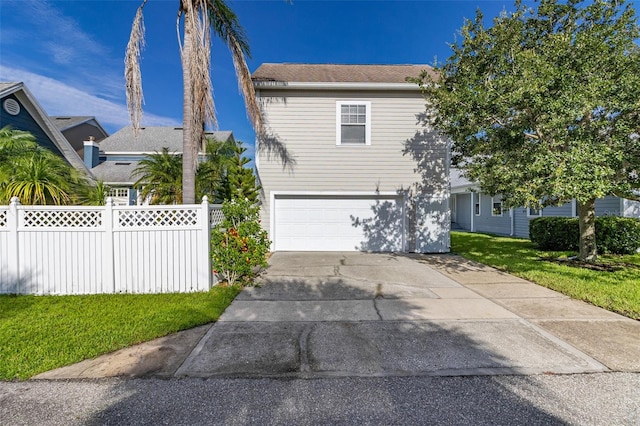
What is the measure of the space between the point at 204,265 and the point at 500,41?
8.40 m

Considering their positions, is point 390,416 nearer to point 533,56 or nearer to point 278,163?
point 533,56

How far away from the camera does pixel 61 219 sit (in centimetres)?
493

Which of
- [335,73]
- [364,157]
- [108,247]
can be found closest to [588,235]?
[364,157]

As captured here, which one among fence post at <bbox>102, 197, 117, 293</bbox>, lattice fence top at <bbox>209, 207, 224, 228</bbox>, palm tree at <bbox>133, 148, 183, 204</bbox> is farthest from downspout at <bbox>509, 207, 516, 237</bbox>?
fence post at <bbox>102, 197, 117, 293</bbox>

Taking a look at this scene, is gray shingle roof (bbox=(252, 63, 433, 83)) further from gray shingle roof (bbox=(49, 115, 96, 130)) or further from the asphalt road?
gray shingle roof (bbox=(49, 115, 96, 130))

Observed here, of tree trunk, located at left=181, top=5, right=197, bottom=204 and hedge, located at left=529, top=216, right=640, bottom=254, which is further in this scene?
hedge, located at left=529, top=216, right=640, bottom=254

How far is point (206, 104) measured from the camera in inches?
232

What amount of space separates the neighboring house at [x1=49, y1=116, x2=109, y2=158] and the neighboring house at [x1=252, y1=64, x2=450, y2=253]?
15.8 m

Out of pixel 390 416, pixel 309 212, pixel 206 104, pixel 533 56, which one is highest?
pixel 533 56

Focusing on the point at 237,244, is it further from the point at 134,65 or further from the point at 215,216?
the point at 134,65

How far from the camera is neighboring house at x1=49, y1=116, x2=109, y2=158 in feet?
57.5

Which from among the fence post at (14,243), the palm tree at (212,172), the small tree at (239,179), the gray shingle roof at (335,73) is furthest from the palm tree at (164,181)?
the gray shingle roof at (335,73)

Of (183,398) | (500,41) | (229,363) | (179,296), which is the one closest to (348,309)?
(229,363)

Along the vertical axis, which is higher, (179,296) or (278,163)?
(278,163)
